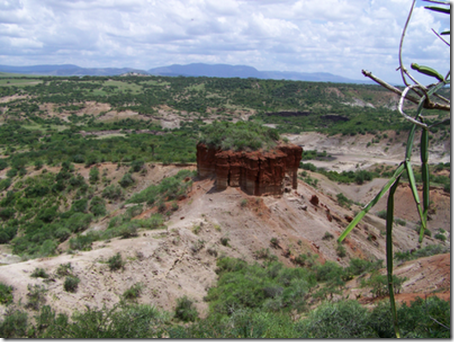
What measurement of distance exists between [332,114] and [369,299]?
106429 mm

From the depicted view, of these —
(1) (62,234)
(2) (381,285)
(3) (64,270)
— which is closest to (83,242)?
(3) (64,270)

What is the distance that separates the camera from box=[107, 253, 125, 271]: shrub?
13.6 meters

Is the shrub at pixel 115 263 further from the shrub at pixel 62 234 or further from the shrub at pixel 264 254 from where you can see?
the shrub at pixel 62 234

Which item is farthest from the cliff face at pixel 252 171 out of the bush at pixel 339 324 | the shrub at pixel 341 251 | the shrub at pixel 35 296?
the shrub at pixel 35 296

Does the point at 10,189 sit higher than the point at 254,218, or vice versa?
the point at 254,218

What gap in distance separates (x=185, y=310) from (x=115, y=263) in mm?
3477

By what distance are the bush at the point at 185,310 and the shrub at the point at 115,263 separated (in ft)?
9.09

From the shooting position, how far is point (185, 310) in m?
12.6

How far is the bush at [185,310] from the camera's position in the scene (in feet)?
40.8

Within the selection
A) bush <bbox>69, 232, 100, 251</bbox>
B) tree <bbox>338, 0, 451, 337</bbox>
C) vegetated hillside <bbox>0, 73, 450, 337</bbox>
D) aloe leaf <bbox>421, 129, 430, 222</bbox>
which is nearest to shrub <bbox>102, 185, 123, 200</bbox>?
vegetated hillside <bbox>0, 73, 450, 337</bbox>

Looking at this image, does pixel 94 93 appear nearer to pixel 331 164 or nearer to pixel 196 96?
pixel 196 96

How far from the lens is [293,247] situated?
20312 millimetres

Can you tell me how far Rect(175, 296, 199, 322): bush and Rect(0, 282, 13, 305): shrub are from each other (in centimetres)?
550

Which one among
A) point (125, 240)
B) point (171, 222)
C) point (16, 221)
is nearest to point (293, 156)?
point (171, 222)
